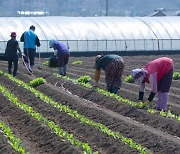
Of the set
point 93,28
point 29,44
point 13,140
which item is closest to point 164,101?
point 13,140

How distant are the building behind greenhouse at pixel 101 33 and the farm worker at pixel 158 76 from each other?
23235 mm

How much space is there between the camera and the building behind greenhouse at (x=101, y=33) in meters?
38.1

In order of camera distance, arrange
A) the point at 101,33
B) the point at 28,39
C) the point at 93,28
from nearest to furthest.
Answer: the point at 28,39, the point at 101,33, the point at 93,28

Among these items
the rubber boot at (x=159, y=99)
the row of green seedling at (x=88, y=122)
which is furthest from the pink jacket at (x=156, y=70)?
the row of green seedling at (x=88, y=122)

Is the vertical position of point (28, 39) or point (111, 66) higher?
point (28, 39)

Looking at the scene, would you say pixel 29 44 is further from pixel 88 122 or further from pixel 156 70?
pixel 88 122

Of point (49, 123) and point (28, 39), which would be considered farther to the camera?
point (28, 39)

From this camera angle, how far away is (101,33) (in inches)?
1571

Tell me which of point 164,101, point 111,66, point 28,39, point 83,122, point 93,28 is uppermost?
point 28,39

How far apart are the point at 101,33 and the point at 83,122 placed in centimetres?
2844

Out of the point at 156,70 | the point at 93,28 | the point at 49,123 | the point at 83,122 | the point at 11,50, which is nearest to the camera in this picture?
the point at 49,123

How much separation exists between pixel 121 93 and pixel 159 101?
312 cm

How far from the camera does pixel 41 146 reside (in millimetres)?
10250

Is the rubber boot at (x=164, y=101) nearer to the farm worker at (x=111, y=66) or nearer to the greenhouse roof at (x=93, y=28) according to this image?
the farm worker at (x=111, y=66)
